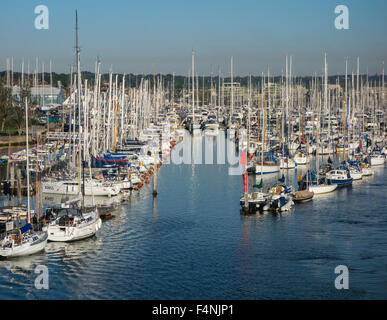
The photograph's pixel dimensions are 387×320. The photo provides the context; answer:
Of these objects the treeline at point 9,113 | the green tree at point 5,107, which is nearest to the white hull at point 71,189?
the treeline at point 9,113

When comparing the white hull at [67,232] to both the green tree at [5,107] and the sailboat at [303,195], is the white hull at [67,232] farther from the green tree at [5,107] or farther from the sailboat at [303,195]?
the green tree at [5,107]

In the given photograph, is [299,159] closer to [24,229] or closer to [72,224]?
[72,224]

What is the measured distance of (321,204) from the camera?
4612 centimetres

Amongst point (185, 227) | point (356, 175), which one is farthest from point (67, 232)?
point (356, 175)

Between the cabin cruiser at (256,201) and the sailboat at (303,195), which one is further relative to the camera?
the sailboat at (303,195)

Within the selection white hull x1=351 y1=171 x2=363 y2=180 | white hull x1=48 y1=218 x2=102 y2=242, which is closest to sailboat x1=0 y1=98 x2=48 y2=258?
white hull x1=48 y1=218 x2=102 y2=242

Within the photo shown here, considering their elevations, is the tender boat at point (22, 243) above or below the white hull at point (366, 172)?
below

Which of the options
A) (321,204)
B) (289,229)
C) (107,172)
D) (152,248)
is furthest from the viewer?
(107,172)

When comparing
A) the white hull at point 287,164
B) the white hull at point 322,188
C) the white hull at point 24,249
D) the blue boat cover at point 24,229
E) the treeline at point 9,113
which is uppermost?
the treeline at point 9,113

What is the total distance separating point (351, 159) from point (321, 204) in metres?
20.3

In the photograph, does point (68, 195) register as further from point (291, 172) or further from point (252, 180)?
point (291, 172)

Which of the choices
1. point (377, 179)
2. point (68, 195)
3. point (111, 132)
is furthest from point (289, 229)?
point (111, 132)

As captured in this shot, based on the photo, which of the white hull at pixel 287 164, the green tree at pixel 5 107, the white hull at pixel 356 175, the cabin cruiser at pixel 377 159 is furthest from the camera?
the green tree at pixel 5 107
